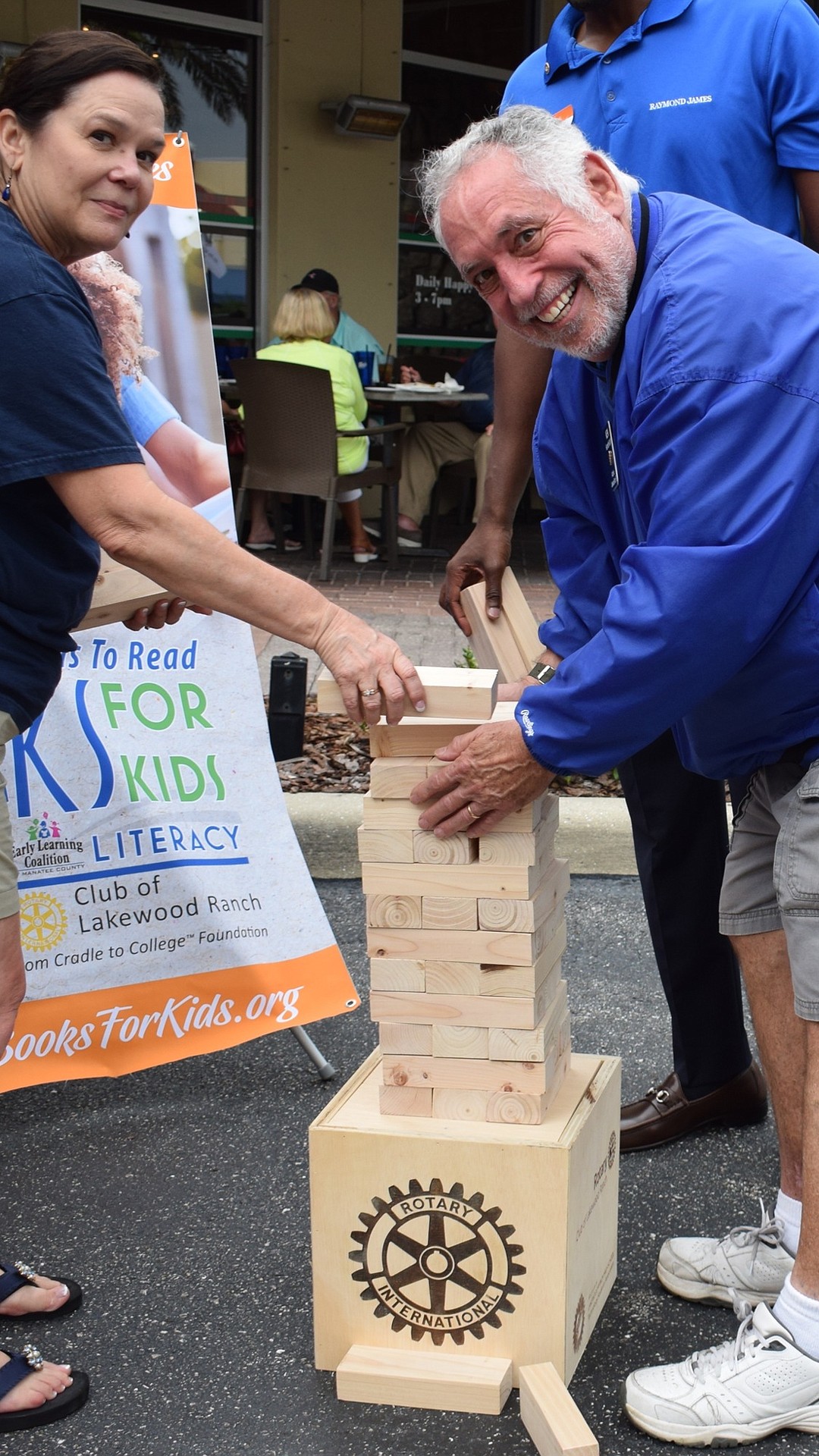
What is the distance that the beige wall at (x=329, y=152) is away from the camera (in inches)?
397

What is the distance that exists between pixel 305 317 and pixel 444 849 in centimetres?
682

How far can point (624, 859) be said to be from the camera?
14.6 ft

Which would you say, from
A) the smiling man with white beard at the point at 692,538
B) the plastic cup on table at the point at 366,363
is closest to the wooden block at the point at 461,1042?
the smiling man with white beard at the point at 692,538

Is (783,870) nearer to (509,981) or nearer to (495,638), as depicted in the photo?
(509,981)

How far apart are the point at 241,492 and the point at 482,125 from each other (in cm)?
652

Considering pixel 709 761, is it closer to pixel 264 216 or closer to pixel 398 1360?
pixel 398 1360

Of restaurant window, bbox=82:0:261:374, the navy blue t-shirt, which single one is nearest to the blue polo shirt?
the navy blue t-shirt

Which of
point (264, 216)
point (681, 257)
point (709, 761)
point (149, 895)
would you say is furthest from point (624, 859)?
point (264, 216)

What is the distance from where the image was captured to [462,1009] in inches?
88.3

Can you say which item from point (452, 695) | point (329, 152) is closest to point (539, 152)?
point (452, 695)

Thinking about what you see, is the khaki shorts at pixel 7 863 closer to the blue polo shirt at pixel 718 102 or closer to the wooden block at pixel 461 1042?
the wooden block at pixel 461 1042

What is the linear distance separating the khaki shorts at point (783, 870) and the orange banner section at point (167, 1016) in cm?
116

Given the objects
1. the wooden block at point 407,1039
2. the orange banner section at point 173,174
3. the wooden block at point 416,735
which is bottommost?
the wooden block at point 407,1039

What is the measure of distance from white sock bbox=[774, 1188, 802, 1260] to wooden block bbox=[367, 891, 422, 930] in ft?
2.66
